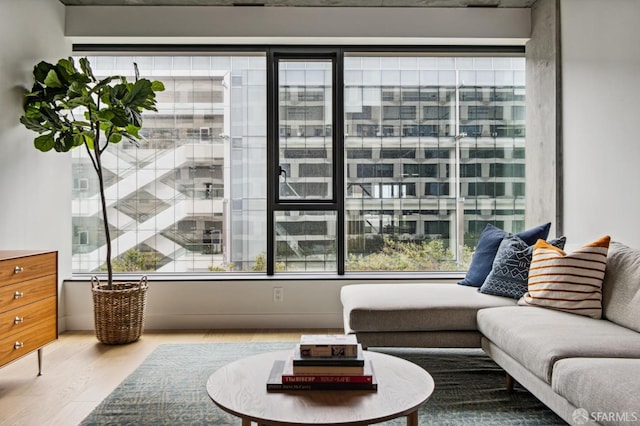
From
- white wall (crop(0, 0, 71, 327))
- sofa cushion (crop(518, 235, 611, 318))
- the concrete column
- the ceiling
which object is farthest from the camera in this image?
the ceiling

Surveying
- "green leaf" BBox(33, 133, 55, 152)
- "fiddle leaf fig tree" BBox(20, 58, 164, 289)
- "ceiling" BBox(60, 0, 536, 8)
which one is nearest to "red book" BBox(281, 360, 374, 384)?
"fiddle leaf fig tree" BBox(20, 58, 164, 289)

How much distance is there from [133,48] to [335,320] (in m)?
2.73

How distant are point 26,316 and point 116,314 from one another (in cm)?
85

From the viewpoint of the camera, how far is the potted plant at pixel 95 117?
11.4 ft

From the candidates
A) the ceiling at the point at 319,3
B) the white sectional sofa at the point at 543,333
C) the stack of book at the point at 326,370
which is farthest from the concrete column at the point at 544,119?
the stack of book at the point at 326,370

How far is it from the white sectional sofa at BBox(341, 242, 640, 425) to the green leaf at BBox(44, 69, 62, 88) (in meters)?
2.38

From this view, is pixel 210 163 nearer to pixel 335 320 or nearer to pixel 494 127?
pixel 335 320

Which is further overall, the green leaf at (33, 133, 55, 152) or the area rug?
the green leaf at (33, 133, 55, 152)

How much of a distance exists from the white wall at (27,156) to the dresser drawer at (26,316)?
2.15 feet

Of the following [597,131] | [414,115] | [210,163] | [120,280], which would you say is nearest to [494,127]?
[414,115]

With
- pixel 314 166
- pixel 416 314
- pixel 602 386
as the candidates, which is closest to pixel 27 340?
pixel 416 314

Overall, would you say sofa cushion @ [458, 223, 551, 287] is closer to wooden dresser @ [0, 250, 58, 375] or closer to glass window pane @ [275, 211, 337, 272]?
glass window pane @ [275, 211, 337, 272]

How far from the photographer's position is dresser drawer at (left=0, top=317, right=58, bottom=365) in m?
2.57

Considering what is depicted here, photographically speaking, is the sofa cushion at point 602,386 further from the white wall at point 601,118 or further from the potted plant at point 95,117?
the potted plant at point 95,117
